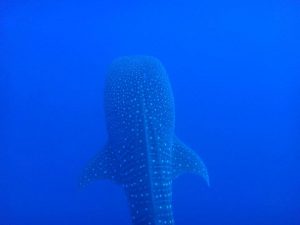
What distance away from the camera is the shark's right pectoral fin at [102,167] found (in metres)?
3.43

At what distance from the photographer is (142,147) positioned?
306cm

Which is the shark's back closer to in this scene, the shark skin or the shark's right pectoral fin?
the shark skin

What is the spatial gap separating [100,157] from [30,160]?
412 centimetres

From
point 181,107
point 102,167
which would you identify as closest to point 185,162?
point 102,167

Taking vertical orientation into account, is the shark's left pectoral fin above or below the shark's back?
below

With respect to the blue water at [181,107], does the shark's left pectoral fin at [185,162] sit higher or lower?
lower

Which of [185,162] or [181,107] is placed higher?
[181,107]

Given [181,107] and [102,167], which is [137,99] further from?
[181,107]

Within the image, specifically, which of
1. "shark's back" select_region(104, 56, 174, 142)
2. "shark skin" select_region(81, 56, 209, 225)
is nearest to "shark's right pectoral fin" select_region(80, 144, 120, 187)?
"shark skin" select_region(81, 56, 209, 225)

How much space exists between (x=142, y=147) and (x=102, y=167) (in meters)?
0.61

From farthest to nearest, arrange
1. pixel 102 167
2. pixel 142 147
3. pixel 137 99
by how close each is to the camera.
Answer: pixel 137 99
pixel 102 167
pixel 142 147

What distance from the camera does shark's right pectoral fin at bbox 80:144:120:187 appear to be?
135 inches

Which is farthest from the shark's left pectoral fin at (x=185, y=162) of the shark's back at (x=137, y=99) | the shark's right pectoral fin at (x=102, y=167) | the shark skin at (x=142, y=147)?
the shark's right pectoral fin at (x=102, y=167)

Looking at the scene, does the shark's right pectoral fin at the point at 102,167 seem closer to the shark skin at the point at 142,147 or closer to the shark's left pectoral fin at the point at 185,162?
the shark skin at the point at 142,147
